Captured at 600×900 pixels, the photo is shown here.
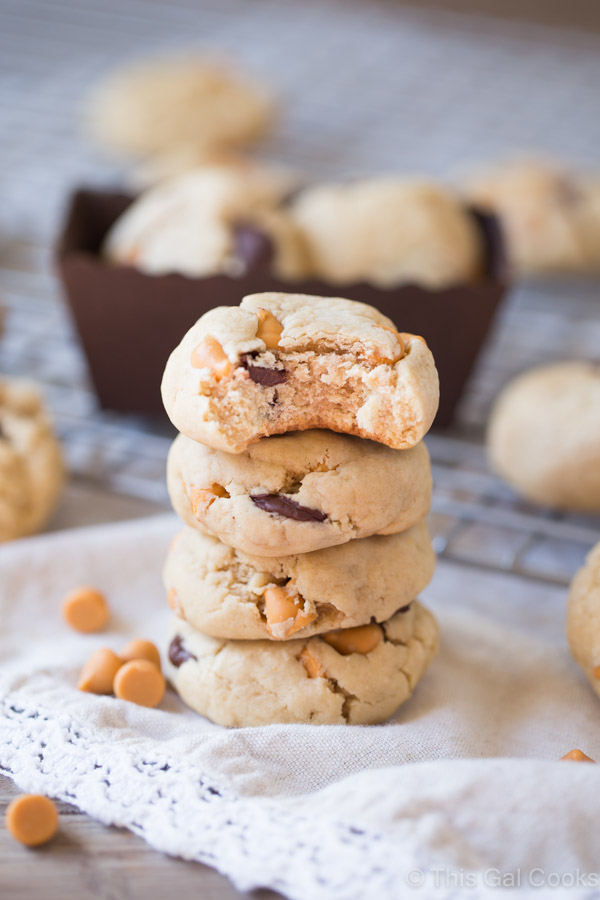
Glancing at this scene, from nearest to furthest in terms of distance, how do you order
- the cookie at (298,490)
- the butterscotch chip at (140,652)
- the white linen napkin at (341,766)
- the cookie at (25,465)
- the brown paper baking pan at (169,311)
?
the white linen napkin at (341,766) → the cookie at (298,490) → the butterscotch chip at (140,652) → the cookie at (25,465) → the brown paper baking pan at (169,311)

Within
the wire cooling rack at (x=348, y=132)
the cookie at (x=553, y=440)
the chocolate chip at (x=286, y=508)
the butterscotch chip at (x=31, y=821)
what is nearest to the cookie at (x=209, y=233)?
the wire cooling rack at (x=348, y=132)

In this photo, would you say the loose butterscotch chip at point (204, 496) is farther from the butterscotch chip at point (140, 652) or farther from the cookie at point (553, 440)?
the cookie at point (553, 440)

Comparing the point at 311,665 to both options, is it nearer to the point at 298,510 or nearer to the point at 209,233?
the point at 298,510

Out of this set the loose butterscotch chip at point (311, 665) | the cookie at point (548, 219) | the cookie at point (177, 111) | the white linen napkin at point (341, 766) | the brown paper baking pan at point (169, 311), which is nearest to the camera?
the white linen napkin at point (341, 766)

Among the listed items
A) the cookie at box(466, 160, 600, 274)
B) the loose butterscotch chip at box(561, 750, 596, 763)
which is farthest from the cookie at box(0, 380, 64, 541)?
the cookie at box(466, 160, 600, 274)

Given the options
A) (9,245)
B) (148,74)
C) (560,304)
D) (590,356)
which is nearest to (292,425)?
(590,356)

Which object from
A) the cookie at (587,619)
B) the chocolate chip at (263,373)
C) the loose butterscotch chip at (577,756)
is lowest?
the loose butterscotch chip at (577,756)

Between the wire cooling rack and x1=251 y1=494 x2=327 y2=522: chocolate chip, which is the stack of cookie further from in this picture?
the wire cooling rack

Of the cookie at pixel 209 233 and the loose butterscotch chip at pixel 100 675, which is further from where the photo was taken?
the cookie at pixel 209 233

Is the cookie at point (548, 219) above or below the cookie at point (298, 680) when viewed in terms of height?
above
